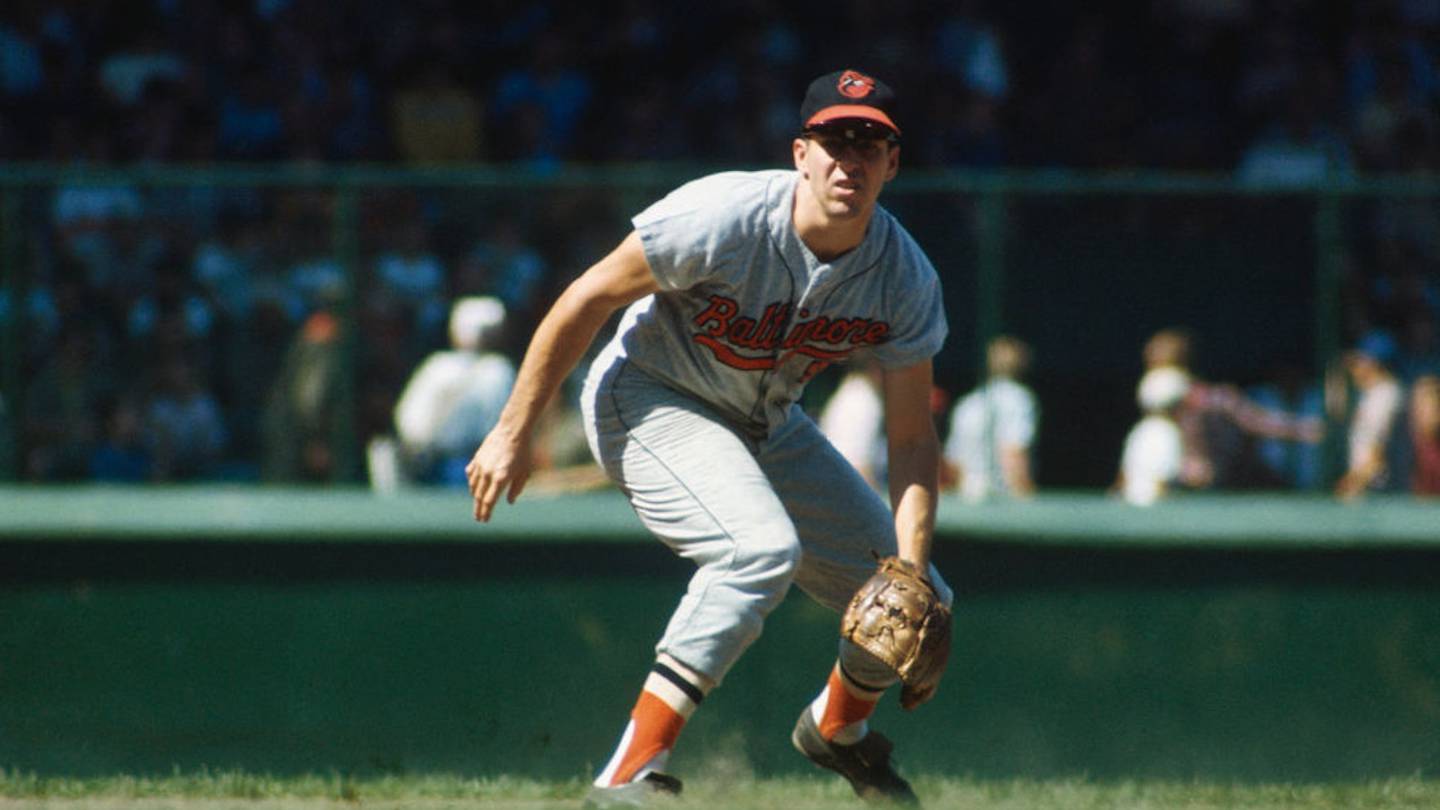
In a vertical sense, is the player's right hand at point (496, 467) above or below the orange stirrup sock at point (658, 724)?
above

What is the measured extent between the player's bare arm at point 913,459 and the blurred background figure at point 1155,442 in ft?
7.77

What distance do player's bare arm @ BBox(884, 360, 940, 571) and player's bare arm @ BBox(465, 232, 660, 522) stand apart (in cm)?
74

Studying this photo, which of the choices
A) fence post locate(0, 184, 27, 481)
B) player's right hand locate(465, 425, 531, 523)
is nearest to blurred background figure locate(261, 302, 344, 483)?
fence post locate(0, 184, 27, 481)

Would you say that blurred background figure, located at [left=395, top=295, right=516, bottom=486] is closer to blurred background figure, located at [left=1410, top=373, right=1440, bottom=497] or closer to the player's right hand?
the player's right hand

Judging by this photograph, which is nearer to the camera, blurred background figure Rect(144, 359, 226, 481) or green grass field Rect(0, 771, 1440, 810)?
green grass field Rect(0, 771, 1440, 810)

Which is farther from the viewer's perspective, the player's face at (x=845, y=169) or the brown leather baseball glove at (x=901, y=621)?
the brown leather baseball glove at (x=901, y=621)

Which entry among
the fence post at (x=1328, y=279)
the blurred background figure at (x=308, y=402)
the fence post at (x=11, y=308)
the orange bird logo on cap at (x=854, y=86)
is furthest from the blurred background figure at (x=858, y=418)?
the fence post at (x=11, y=308)

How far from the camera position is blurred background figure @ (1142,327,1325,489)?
23.9 feet

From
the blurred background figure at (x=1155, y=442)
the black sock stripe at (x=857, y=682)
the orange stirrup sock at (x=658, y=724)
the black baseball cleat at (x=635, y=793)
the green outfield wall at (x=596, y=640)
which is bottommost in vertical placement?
the green outfield wall at (x=596, y=640)

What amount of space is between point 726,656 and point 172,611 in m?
2.77

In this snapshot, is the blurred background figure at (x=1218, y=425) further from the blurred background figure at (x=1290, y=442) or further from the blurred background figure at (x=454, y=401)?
the blurred background figure at (x=454, y=401)

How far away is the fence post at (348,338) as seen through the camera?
7211mm

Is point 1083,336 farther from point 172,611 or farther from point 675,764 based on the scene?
point 172,611

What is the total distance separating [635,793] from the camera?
4.58 meters
